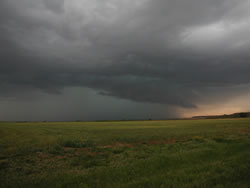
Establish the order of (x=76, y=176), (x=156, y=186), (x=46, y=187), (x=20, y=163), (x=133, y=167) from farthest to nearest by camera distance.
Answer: (x=20, y=163) → (x=133, y=167) → (x=76, y=176) → (x=46, y=187) → (x=156, y=186)

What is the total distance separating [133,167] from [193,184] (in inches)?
162

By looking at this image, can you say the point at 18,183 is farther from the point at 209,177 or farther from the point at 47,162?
the point at 209,177

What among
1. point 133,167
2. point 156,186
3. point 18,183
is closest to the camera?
point 156,186

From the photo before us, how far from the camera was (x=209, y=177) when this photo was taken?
7.95m

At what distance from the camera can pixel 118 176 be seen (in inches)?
347

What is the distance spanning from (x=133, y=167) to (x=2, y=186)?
284 inches

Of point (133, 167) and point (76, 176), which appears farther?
point (133, 167)

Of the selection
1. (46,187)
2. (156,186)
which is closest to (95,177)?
(46,187)

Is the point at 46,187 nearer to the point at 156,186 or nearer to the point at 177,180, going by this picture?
the point at 156,186

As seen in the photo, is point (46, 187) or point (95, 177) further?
point (95, 177)

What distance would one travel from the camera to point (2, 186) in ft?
26.4

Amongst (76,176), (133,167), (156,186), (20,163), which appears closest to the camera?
(156,186)

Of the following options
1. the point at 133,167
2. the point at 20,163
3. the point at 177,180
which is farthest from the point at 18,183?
the point at 177,180

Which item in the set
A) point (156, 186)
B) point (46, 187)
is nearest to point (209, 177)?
point (156, 186)
